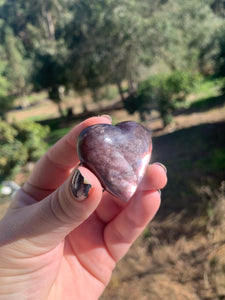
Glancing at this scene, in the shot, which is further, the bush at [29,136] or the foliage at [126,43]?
the foliage at [126,43]

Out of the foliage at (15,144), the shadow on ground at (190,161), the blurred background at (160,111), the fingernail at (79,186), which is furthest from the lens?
the foliage at (15,144)

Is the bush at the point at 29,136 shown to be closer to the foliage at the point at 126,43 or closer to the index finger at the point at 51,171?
the foliage at the point at 126,43

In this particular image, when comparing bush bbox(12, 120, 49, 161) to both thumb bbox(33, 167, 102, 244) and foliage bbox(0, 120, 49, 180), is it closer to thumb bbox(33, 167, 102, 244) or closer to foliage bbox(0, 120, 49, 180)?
foliage bbox(0, 120, 49, 180)

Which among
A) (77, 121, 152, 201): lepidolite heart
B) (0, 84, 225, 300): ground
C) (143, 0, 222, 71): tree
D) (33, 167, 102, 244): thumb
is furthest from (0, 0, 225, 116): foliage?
(33, 167, 102, 244): thumb

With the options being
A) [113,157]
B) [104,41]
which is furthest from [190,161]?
[104,41]

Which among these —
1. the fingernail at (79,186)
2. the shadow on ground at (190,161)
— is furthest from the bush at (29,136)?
the fingernail at (79,186)

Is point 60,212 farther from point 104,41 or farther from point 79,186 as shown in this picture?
point 104,41
